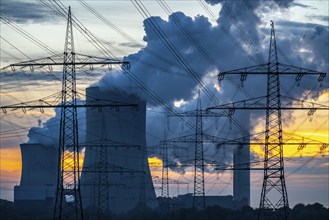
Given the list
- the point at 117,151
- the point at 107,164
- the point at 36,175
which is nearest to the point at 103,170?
the point at 117,151

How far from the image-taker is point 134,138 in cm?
7106

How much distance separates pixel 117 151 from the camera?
241 ft

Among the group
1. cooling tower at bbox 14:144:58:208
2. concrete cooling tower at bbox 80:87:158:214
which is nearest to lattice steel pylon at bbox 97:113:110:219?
concrete cooling tower at bbox 80:87:158:214

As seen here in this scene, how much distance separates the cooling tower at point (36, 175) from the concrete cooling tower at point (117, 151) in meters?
6.88

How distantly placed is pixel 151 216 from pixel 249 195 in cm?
5541

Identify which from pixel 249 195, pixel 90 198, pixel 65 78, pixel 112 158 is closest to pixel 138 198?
pixel 90 198

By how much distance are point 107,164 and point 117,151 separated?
4966 mm

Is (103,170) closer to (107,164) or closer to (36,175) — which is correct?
(107,164)

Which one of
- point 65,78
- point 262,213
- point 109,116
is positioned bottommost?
point 262,213

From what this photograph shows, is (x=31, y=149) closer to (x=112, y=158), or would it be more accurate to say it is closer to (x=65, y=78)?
(x=112, y=158)

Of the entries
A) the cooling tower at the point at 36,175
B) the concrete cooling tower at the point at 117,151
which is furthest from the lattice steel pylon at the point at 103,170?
the cooling tower at the point at 36,175

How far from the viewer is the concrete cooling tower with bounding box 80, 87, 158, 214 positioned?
229 feet

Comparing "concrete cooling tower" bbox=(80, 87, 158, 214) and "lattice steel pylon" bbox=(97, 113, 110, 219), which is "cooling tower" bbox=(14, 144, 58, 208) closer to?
"concrete cooling tower" bbox=(80, 87, 158, 214)

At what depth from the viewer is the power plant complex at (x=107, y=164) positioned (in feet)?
230
